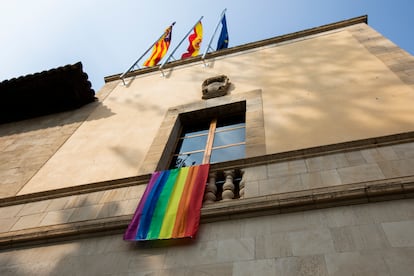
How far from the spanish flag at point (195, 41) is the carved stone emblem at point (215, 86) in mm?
4427

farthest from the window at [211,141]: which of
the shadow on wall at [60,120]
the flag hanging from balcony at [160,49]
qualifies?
the flag hanging from balcony at [160,49]

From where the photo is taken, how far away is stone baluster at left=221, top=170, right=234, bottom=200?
5035 mm

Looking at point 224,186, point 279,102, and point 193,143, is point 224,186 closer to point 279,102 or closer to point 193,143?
point 193,143

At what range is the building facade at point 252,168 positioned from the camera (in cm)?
398

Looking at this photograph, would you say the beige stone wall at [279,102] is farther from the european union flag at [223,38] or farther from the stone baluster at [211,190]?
the european union flag at [223,38]

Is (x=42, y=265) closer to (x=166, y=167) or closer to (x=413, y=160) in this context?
(x=166, y=167)

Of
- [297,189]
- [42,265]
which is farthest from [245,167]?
[42,265]

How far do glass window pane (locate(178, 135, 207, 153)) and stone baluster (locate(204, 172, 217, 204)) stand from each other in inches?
70.5

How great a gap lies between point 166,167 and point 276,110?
2.57m

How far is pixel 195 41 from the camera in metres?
14.3

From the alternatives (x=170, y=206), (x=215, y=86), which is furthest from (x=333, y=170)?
(x=215, y=86)

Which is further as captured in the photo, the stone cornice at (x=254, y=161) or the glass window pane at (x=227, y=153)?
the glass window pane at (x=227, y=153)

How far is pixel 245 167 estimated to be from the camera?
547cm

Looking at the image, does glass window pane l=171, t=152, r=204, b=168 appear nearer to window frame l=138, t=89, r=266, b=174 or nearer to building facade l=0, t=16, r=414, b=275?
building facade l=0, t=16, r=414, b=275
